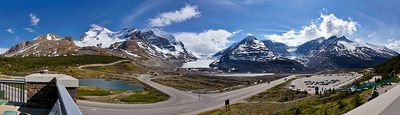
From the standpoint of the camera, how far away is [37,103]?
11227 mm

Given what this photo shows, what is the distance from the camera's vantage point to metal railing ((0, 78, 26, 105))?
11409 millimetres

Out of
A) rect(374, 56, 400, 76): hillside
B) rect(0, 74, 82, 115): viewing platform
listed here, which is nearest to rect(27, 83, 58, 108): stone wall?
rect(0, 74, 82, 115): viewing platform

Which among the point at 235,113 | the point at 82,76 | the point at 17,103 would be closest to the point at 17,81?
the point at 17,103

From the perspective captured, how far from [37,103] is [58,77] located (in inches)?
57.8

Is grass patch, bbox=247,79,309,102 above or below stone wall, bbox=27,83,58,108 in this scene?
below

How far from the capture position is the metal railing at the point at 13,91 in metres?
11.4

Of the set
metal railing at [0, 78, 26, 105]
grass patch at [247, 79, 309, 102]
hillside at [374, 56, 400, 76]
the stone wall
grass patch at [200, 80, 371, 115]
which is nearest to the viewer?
the stone wall

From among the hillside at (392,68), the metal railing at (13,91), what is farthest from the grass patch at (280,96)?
the metal railing at (13,91)

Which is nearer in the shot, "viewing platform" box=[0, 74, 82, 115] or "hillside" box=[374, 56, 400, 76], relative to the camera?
"viewing platform" box=[0, 74, 82, 115]

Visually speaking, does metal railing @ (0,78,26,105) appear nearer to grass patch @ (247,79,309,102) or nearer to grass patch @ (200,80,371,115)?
grass patch @ (200,80,371,115)

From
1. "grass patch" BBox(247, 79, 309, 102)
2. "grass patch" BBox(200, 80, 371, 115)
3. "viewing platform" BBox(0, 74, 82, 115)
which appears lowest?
"grass patch" BBox(247, 79, 309, 102)

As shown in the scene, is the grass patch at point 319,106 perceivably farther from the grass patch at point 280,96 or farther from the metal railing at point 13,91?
the grass patch at point 280,96

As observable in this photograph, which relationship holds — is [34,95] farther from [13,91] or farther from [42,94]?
[13,91]

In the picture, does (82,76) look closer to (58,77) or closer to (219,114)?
(219,114)
